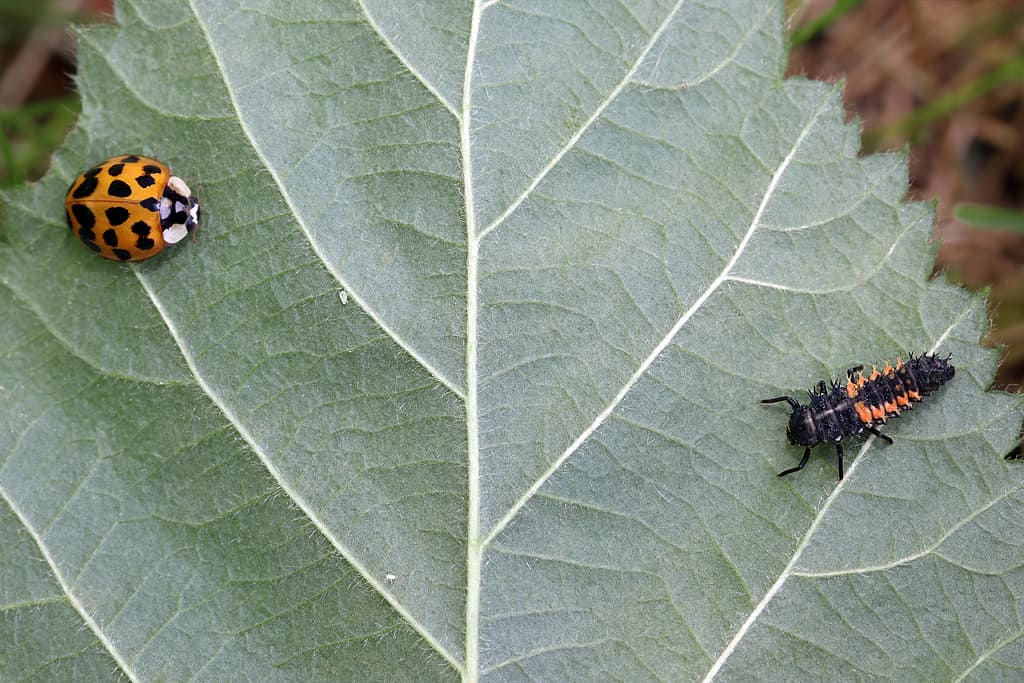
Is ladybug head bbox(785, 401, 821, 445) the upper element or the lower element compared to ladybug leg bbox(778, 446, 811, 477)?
upper

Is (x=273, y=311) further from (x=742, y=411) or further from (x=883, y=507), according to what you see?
(x=883, y=507)

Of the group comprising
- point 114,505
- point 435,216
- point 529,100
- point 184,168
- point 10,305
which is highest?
point 529,100

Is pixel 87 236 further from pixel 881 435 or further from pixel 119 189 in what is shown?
pixel 881 435

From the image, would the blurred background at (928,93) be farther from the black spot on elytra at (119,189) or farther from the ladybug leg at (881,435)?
the ladybug leg at (881,435)

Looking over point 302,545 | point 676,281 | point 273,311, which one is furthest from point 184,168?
point 676,281

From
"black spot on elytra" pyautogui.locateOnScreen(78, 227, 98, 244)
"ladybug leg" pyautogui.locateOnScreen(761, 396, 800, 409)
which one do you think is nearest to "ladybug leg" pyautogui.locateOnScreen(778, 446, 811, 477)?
"ladybug leg" pyautogui.locateOnScreen(761, 396, 800, 409)

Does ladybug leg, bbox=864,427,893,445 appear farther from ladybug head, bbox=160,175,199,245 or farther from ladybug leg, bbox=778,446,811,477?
ladybug head, bbox=160,175,199,245

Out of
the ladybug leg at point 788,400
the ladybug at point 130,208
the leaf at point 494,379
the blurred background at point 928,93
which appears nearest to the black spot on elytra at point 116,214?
the ladybug at point 130,208
